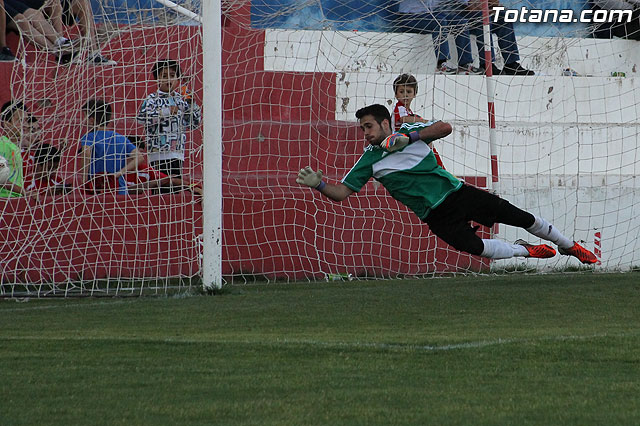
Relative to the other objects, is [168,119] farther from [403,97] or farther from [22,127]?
[403,97]

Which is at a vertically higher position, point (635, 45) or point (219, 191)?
point (635, 45)

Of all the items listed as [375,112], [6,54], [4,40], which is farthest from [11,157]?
[375,112]

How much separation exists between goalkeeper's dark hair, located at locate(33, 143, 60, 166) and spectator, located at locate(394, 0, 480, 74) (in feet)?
15.8

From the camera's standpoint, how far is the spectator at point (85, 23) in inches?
→ 392

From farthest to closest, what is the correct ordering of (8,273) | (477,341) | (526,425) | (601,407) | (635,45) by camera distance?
1. (635,45)
2. (8,273)
3. (477,341)
4. (601,407)
5. (526,425)

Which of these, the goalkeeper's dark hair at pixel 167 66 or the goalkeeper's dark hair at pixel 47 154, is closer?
the goalkeeper's dark hair at pixel 167 66

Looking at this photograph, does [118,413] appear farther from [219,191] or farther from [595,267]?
[595,267]

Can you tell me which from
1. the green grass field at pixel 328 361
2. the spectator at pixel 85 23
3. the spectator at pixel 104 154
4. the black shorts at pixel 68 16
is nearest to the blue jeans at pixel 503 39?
the spectator at pixel 85 23

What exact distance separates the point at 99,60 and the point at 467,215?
4135 millimetres

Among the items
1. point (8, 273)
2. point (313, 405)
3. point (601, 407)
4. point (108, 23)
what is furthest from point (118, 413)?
point (108, 23)

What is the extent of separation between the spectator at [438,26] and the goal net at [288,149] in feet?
0.17

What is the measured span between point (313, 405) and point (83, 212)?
6292 millimetres

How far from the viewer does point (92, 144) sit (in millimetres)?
9789

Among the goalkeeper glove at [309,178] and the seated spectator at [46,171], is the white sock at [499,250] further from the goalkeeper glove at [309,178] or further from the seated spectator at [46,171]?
the seated spectator at [46,171]
